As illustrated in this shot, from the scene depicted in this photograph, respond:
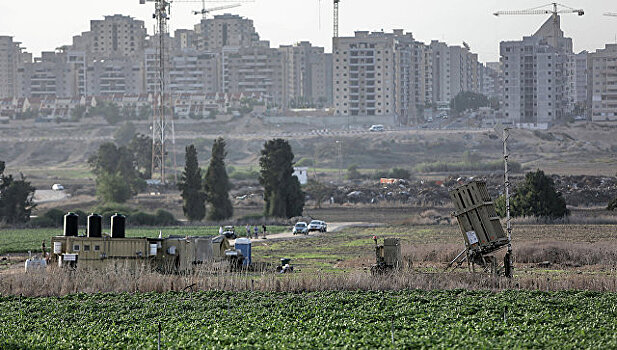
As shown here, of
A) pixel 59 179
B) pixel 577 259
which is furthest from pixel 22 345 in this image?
pixel 59 179

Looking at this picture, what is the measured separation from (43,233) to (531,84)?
14130 cm

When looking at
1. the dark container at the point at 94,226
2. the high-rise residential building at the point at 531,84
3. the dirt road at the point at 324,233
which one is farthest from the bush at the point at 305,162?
the dark container at the point at 94,226

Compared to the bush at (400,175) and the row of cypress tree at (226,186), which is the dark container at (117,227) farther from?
the bush at (400,175)

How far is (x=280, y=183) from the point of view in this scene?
7494cm

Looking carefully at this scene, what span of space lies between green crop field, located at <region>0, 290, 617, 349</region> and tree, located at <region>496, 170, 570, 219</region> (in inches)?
1364

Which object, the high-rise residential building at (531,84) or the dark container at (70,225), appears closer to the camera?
the dark container at (70,225)

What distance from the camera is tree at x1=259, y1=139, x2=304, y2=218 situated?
2933 inches

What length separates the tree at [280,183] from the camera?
74.5 meters

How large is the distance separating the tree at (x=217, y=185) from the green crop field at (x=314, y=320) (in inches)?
1700

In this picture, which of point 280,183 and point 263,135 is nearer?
point 280,183

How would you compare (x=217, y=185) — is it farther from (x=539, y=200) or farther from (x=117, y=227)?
(x=117, y=227)

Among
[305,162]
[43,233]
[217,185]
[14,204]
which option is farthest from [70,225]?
[305,162]

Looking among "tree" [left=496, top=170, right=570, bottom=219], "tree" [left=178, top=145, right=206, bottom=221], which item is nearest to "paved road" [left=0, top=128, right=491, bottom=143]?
"tree" [left=178, top=145, right=206, bottom=221]

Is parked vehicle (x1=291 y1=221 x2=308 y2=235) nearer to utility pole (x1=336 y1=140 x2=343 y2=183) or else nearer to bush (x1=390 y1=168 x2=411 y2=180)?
bush (x1=390 y1=168 x2=411 y2=180)
